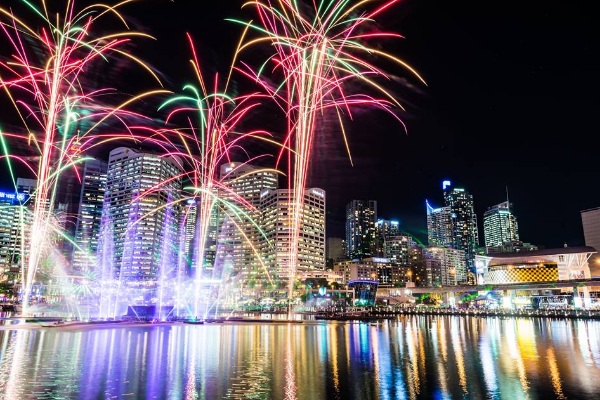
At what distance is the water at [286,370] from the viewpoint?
641 inches

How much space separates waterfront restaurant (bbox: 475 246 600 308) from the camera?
148750 millimetres

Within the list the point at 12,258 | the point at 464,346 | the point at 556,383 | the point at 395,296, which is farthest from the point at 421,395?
the point at 12,258

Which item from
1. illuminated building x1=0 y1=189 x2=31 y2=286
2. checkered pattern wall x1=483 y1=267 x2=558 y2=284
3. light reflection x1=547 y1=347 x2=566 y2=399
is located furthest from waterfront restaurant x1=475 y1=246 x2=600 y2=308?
illuminated building x1=0 y1=189 x2=31 y2=286

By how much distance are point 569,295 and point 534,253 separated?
72.0ft

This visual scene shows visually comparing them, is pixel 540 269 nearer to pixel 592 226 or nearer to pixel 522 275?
pixel 522 275

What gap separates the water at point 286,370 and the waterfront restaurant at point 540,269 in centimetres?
13133

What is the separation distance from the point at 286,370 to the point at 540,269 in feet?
516

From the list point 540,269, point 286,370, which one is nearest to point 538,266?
point 540,269

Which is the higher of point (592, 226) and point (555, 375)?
point (592, 226)

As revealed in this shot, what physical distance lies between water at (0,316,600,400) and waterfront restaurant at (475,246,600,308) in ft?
431

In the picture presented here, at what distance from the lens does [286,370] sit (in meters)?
21.1

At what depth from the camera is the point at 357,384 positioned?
18.2m

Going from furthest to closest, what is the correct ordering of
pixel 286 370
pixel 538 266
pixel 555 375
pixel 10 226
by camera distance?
pixel 10 226, pixel 538 266, pixel 286 370, pixel 555 375

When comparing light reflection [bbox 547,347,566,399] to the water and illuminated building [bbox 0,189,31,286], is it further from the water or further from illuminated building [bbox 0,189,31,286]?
illuminated building [bbox 0,189,31,286]
